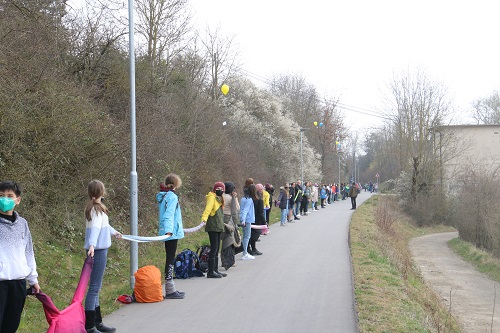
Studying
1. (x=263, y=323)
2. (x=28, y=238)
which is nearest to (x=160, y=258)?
(x=263, y=323)

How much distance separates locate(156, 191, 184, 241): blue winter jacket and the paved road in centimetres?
106

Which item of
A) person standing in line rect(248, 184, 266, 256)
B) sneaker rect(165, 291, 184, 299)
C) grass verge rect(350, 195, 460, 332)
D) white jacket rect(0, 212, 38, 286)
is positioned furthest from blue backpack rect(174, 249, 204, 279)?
white jacket rect(0, 212, 38, 286)

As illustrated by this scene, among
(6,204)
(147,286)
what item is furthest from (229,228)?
(6,204)

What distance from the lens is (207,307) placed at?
8312mm

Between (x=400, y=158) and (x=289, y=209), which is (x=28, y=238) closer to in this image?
(x=289, y=209)

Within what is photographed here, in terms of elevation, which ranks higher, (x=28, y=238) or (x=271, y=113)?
(x=271, y=113)

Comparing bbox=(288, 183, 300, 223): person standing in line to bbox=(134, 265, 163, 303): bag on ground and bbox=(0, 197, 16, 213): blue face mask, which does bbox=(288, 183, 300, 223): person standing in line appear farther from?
bbox=(0, 197, 16, 213): blue face mask

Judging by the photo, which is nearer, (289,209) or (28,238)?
→ (28,238)

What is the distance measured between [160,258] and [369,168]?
4379 inches

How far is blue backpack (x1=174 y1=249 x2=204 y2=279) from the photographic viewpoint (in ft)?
35.6

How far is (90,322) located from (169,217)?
240 cm

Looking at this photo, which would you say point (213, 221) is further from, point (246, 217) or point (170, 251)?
point (246, 217)

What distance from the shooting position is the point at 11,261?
5.11 m

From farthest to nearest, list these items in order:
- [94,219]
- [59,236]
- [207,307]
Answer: [59,236] < [207,307] < [94,219]
